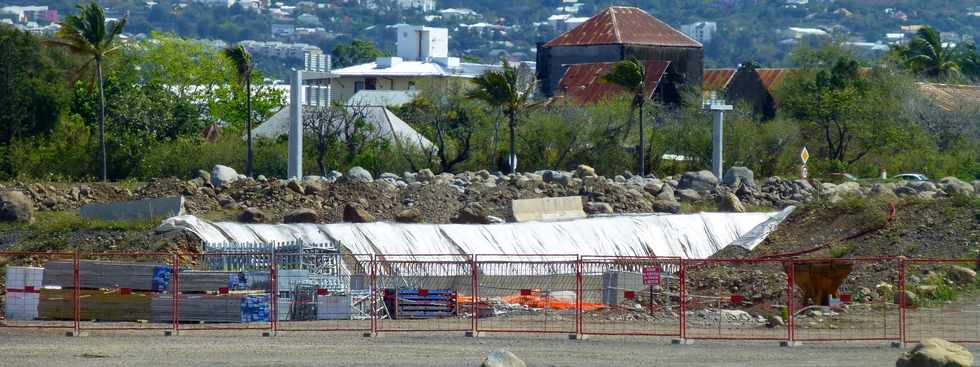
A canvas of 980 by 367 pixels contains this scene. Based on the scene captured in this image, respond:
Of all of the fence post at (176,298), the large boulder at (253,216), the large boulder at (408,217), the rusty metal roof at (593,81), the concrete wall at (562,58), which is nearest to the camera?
the fence post at (176,298)

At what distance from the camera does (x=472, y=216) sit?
3972 cm

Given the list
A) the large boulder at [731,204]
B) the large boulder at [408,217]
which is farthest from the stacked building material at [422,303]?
the large boulder at [731,204]

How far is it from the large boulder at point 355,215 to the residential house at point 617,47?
48088mm

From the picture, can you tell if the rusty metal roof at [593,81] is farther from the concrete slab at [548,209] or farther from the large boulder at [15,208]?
the large boulder at [15,208]

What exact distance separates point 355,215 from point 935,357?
2189 centimetres

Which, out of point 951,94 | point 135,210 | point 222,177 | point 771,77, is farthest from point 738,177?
point 771,77

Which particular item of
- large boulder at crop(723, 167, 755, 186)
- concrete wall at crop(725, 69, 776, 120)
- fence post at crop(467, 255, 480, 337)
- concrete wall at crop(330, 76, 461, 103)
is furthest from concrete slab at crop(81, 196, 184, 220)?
concrete wall at crop(330, 76, 461, 103)

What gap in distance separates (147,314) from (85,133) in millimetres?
37098

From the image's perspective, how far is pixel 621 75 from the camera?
2201 inches

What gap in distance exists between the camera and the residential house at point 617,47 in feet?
281

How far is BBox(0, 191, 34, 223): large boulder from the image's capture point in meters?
36.7

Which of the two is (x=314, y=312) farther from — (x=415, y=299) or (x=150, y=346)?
(x=150, y=346)

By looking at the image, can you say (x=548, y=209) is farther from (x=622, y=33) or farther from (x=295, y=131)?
(x=622, y=33)

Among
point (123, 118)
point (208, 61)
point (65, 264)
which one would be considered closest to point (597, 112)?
point (123, 118)
